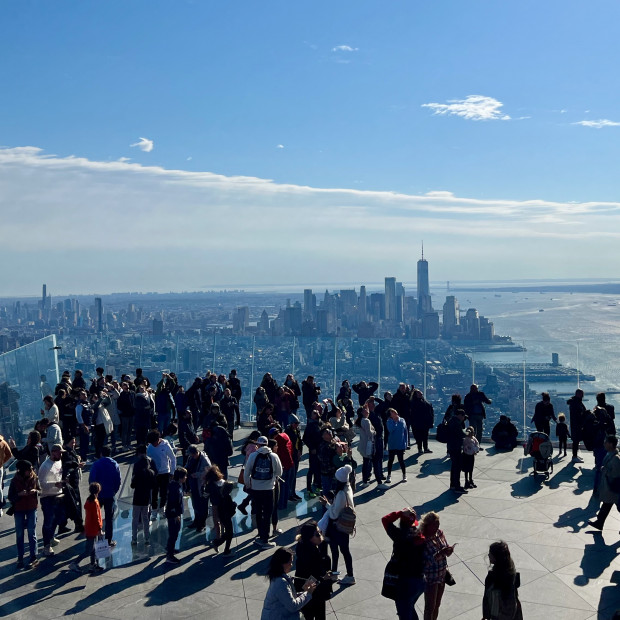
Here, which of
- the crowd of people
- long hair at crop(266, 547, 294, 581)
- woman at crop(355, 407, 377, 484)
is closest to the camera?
long hair at crop(266, 547, 294, 581)

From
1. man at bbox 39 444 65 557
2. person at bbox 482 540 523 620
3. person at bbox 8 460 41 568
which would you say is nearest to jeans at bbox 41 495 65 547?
man at bbox 39 444 65 557

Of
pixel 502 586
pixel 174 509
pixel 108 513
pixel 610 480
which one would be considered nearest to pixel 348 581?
pixel 174 509

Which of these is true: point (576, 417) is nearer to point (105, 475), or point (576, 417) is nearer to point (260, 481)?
point (260, 481)

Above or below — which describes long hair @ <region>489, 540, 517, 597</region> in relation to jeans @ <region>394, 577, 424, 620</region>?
above

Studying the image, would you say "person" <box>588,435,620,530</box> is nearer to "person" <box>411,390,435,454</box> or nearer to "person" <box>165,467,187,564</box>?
"person" <box>411,390,435,454</box>

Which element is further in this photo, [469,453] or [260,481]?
[469,453]

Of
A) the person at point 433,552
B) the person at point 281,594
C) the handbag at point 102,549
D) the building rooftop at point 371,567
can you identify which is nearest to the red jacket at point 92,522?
the handbag at point 102,549

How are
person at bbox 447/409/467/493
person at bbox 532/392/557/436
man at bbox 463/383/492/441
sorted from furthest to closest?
man at bbox 463/383/492/441
person at bbox 532/392/557/436
person at bbox 447/409/467/493

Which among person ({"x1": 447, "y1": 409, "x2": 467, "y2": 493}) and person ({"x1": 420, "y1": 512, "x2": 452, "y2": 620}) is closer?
person ({"x1": 420, "y1": 512, "x2": 452, "y2": 620})
